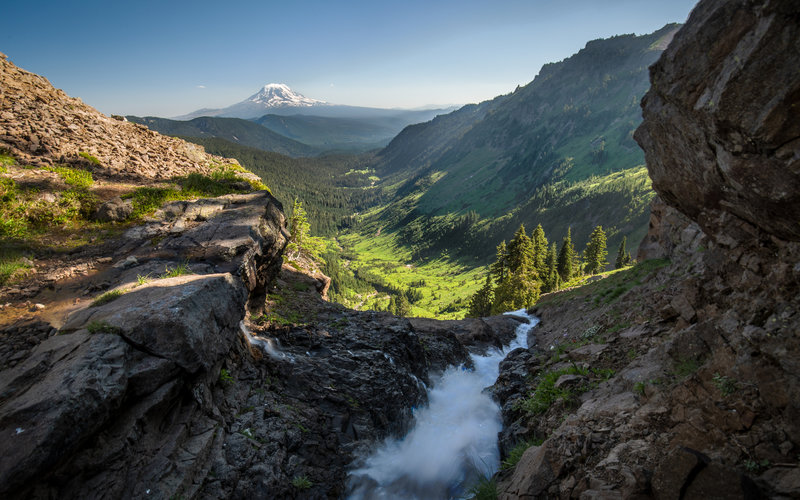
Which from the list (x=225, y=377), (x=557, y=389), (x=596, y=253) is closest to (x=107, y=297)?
(x=225, y=377)

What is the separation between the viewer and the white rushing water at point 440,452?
46.7 ft

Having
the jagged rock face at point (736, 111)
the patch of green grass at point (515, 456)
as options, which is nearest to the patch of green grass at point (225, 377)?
the patch of green grass at point (515, 456)

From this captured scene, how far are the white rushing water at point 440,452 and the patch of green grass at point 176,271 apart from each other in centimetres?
1071

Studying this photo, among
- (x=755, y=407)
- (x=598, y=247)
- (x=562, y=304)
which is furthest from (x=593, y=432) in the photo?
(x=598, y=247)

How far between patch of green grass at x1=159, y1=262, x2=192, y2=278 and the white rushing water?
10711 mm

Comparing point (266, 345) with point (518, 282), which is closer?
point (266, 345)

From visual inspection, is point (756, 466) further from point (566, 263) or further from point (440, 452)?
point (566, 263)

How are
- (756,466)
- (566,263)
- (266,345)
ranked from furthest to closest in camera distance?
(566,263), (266,345), (756,466)

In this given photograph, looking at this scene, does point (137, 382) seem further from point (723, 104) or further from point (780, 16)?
point (780, 16)

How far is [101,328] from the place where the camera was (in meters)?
9.13

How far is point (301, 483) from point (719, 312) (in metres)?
15.4

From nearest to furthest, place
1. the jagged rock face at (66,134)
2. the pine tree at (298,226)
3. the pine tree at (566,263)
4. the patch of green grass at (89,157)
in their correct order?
the jagged rock face at (66,134) < the patch of green grass at (89,157) < the pine tree at (298,226) < the pine tree at (566,263)

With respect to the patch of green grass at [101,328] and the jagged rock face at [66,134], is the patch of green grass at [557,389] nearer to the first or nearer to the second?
the patch of green grass at [101,328]

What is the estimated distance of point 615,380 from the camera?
12172 millimetres
